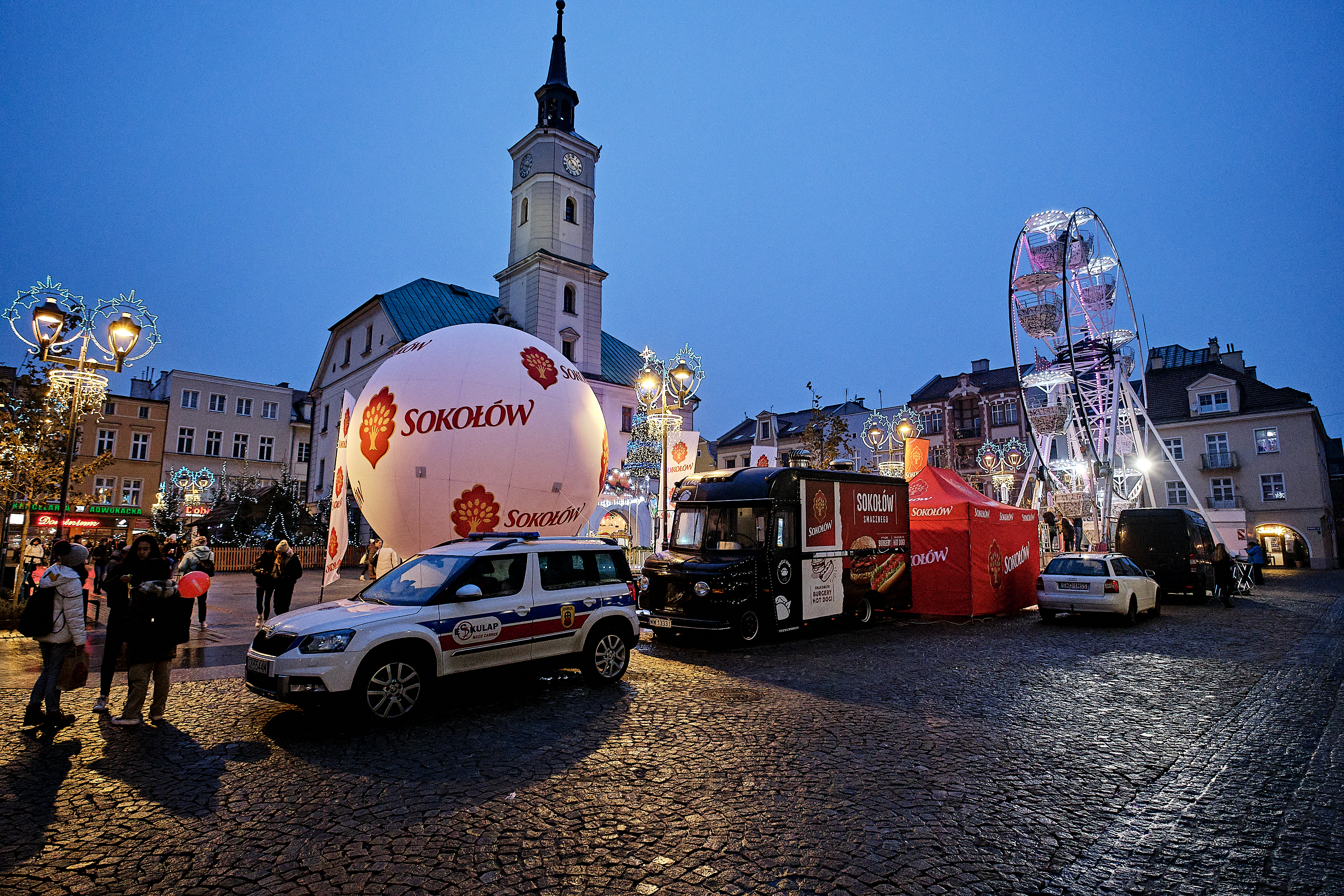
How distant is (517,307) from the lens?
139 ft

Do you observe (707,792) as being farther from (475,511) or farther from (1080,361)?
(1080,361)

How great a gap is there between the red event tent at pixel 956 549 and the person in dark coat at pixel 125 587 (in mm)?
15282

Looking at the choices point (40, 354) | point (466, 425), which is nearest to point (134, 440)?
point (40, 354)

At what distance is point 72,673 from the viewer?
→ 690cm

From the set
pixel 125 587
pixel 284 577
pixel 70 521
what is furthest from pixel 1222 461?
pixel 70 521

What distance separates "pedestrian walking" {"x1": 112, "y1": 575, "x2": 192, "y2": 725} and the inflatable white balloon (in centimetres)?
515

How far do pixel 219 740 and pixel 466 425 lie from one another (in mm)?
6422

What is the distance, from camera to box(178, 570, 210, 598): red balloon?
7309 mm

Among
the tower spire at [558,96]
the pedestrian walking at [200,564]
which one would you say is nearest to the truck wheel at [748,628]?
the pedestrian walking at [200,564]

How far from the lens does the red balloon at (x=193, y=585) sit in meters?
7.31

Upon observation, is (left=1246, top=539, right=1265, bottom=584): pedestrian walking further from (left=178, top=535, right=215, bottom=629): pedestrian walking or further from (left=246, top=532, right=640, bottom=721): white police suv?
(left=178, top=535, right=215, bottom=629): pedestrian walking

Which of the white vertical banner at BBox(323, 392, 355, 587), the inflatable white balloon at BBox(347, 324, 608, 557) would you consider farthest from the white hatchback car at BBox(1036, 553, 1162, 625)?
the white vertical banner at BBox(323, 392, 355, 587)

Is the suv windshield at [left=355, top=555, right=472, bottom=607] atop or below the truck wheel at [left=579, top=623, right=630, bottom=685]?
atop

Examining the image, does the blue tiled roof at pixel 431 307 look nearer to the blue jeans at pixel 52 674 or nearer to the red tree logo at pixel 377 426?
the red tree logo at pixel 377 426
